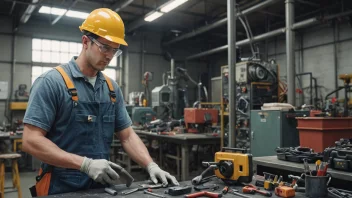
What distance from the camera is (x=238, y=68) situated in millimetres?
4758

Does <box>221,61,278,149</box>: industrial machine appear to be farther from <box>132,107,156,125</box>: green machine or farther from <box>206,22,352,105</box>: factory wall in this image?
<box>206,22,352,105</box>: factory wall

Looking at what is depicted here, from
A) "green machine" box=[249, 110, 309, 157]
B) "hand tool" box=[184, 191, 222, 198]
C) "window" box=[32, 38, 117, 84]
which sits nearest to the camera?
"hand tool" box=[184, 191, 222, 198]

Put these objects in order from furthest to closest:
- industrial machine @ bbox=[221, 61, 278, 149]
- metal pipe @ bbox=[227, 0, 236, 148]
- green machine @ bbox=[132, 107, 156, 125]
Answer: green machine @ bbox=[132, 107, 156, 125]
industrial machine @ bbox=[221, 61, 278, 149]
metal pipe @ bbox=[227, 0, 236, 148]

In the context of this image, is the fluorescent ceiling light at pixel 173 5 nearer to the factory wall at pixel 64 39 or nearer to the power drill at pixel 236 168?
the factory wall at pixel 64 39

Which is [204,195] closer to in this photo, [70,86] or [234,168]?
[234,168]

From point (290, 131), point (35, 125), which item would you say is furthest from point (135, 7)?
point (35, 125)

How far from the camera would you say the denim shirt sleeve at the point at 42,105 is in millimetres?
1258

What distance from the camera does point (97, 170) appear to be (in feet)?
4.10

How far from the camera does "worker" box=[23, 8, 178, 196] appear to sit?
49.6 inches

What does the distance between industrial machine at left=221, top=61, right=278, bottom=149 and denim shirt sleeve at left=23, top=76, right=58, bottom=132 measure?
135 inches

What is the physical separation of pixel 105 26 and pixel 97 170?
641 mm

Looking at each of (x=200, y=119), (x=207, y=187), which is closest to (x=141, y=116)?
(x=200, y=119)

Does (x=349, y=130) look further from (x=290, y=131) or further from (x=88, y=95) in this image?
(x=88, y=95)

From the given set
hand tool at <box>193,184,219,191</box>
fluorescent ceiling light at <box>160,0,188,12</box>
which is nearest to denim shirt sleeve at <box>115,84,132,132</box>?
hand tool at <box>193,184,219,191</box>
